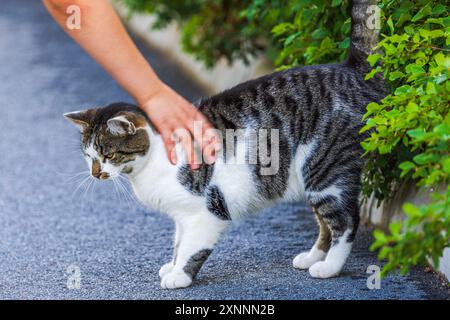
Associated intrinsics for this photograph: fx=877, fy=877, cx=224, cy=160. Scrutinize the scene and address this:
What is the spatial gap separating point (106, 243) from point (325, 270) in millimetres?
1311

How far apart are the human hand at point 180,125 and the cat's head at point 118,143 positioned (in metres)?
0.10

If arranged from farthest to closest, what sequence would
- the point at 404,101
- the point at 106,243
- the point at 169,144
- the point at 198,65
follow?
the point at 198,65 → the point at 106,243 → the point at 169,144 → the point at 404,101

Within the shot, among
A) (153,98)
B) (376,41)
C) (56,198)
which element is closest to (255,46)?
(56,198)

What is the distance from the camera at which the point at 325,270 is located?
12.2ft

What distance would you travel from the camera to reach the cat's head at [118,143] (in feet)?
12.1

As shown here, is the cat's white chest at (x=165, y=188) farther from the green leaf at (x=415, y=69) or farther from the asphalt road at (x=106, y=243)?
the green leaf at (x=415, y=69)

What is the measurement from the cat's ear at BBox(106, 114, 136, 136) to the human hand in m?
0.10

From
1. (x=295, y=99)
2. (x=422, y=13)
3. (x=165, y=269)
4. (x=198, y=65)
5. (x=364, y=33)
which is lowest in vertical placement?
(x=198, y=65)

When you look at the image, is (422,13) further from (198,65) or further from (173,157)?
(198,65)

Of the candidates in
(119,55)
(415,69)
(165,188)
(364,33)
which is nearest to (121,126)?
(165,188)

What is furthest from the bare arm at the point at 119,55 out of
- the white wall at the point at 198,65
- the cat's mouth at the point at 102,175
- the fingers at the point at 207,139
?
the white wall at the point at 198,65

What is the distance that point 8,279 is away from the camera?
389 centimetres
